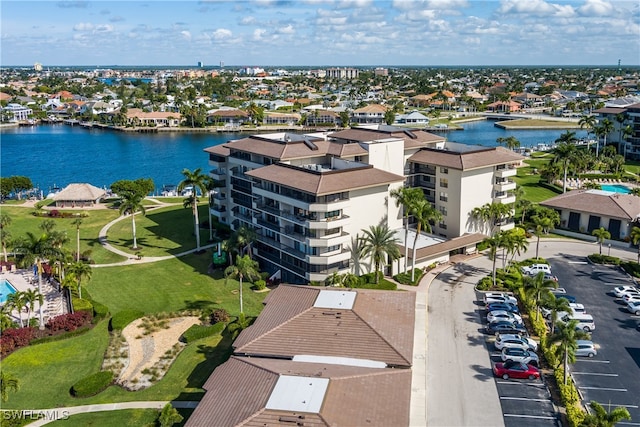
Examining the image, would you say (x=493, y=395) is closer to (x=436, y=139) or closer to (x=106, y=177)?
(x=436, y=139)

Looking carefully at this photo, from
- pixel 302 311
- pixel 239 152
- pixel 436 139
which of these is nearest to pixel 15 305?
pixel 302 311

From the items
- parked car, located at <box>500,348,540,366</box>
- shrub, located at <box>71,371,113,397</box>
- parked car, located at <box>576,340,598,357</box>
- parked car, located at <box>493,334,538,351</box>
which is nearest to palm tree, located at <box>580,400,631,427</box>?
parked car, located at <box>500,348,540,366</box>

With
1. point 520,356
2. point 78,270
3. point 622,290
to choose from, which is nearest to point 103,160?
point 78,270

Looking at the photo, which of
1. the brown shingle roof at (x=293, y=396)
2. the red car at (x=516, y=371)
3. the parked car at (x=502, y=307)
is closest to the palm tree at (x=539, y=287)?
the parked car at (x=502, y=307)

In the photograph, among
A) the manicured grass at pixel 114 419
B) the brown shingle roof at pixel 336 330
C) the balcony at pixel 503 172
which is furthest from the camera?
the balcony at pixel 503 172

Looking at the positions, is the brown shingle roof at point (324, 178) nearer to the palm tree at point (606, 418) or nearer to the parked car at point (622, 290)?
the parked car at point (622, 290)
